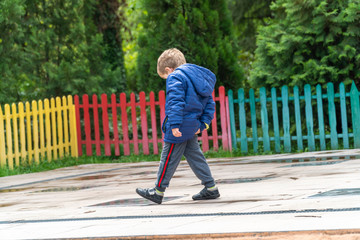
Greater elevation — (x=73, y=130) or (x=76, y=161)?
(x=73, y=130)

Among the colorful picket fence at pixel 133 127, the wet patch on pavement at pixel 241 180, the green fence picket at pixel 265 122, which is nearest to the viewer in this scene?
the wet patch on pavement at pixel 241 180

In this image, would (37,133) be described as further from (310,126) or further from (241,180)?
(241,180)

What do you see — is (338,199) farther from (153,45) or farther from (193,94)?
(153,45)

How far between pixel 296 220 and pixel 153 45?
9779 mm

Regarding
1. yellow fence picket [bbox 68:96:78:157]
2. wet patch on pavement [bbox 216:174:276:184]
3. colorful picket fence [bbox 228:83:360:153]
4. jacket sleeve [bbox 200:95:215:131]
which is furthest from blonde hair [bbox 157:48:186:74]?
yellow fence picket [bbox 68:96:78:157]

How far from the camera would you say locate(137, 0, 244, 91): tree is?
13.4 metres

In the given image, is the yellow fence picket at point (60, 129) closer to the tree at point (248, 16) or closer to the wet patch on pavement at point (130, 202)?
the wet patch on pavement at point (130, 202)

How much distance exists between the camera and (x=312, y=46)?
512 inches

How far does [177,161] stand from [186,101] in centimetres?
61

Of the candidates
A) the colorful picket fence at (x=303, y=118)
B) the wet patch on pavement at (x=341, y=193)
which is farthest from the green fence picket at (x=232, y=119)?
the wet patch on pavement at (x=341, y=193)

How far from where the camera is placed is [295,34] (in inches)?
508

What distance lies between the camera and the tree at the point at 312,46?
12.4m

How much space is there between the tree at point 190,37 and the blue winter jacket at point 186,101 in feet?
23.2

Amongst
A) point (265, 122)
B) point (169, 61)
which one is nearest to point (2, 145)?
point (265, 122)
